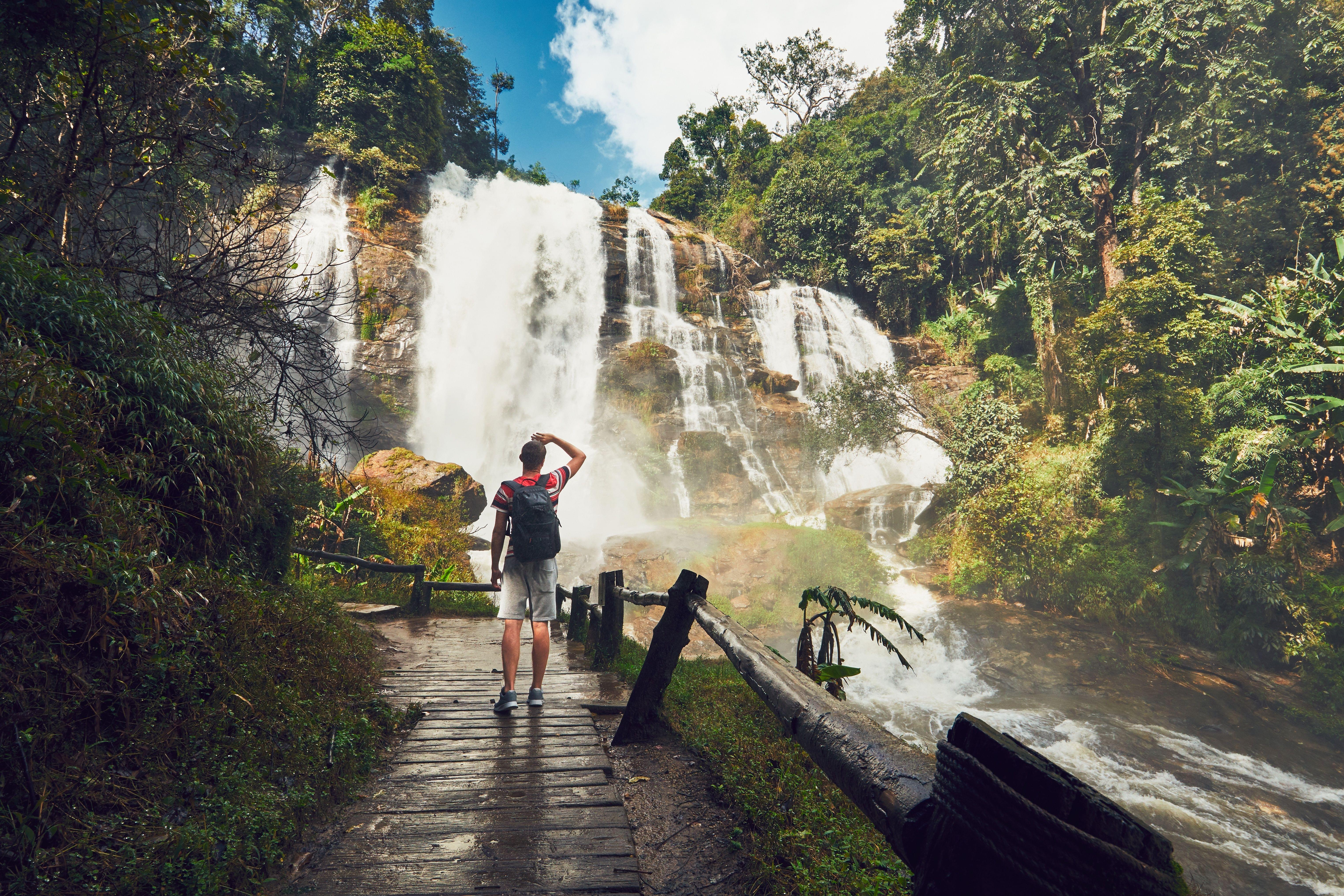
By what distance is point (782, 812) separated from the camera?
2789 millimetres

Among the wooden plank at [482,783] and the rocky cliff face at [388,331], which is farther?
the rocky cliff face at [388,331]

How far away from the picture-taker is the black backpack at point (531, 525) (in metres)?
4.25

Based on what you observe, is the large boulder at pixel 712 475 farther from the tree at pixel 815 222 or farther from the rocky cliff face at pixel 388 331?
the tree at pixel 815 222

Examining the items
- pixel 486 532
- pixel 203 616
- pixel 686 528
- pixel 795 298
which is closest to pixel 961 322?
pixel 795 298

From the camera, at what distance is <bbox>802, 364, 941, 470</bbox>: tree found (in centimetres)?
1855

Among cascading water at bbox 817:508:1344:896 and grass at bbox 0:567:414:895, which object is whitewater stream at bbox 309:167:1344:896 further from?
grass at bbox 0:567:414:895

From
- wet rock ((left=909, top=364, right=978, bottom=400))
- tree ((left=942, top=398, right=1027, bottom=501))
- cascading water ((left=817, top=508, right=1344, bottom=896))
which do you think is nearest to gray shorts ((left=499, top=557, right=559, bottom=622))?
cascading water ((left=817, top=508, right=1344, bottom=896))

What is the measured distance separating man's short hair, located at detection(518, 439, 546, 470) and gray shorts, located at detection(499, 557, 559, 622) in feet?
2.25

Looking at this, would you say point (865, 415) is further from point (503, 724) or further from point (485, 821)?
point (485, 821)

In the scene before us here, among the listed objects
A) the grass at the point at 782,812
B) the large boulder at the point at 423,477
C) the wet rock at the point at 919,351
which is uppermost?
the wet rock at the point at 919,351

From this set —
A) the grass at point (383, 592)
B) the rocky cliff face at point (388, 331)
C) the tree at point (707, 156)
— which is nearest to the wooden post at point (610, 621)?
the grass at point (383, 592)

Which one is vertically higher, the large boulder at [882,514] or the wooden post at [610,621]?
the large boulder at [882,514]

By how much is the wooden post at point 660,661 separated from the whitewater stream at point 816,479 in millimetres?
7608

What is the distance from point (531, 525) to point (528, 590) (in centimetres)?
50
